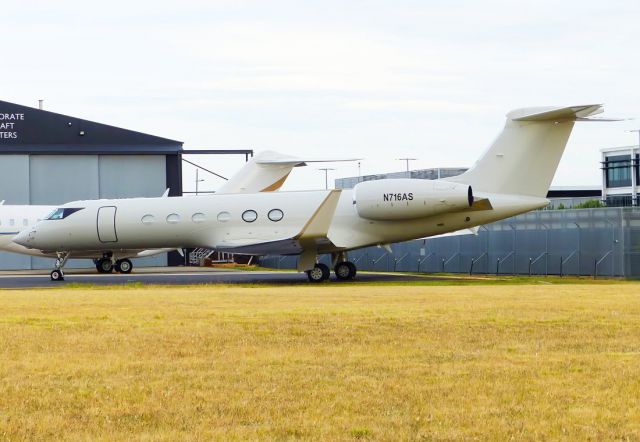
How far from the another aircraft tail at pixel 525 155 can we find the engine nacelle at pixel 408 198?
3.62 feet

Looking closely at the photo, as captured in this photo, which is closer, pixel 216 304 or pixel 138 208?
pixel 216 304

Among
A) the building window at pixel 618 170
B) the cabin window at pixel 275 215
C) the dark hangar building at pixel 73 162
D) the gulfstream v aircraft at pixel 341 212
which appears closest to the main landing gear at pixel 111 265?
the gulfstream v aircraft at pixel 341 212

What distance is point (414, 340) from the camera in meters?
13.0

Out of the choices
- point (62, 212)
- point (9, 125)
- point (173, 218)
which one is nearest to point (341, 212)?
point (173, 218)

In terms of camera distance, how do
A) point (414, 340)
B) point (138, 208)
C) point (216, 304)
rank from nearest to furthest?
point (414, 340)
point (216, 304)
point (138, 208)

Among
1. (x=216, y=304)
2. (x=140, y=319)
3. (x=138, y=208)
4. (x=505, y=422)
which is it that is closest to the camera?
(x=505, y=422)

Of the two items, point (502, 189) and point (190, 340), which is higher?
point (502, 189)

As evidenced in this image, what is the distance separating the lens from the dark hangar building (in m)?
55.8

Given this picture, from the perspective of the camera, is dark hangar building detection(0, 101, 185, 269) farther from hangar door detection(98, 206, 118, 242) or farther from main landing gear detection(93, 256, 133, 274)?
hangar door detection(98, 206, 118, 242)

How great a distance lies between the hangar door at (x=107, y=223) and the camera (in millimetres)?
36250

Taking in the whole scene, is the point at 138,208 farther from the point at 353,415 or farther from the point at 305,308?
the point at 353,415

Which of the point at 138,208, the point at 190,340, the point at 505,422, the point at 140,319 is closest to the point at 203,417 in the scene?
the point at 505,422

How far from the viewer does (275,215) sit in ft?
113

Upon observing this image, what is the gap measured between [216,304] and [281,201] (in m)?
15.0
